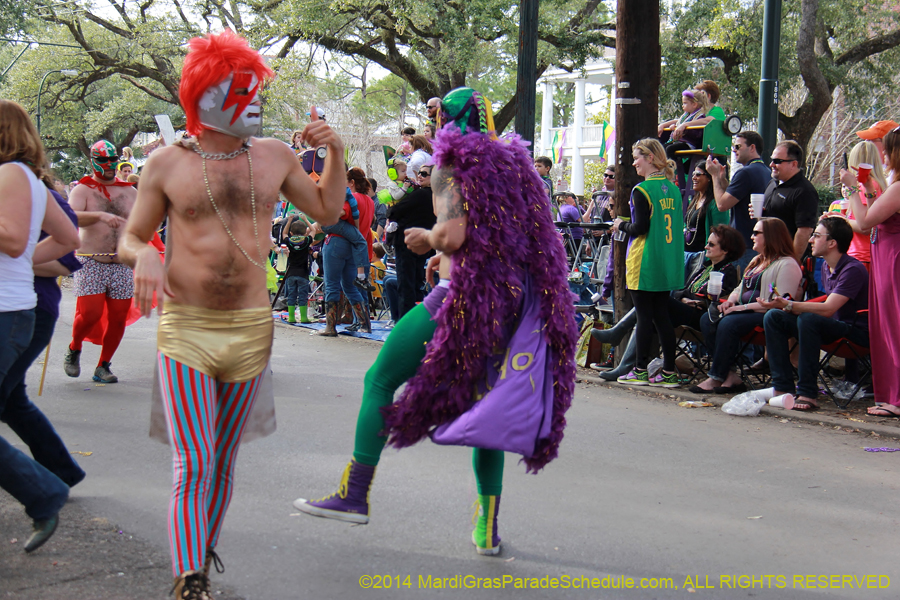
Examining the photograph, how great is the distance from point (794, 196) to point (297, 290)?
672 centimetres

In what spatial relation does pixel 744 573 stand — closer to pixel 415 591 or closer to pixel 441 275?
pixel 415 591

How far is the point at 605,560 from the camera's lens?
3.64 m

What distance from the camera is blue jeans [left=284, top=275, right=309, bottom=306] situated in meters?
11.7

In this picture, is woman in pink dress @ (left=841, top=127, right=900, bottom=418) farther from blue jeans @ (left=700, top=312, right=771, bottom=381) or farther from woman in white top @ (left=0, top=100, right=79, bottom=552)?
woman in white top @ (left=0, top=100, right=79, bottom=552)

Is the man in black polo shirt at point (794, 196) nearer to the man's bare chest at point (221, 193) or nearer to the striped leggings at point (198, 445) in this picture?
the man's bare chest at point (221, 193)

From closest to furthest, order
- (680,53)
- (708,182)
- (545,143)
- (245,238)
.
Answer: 1. (245,238)
2. (708,182)
3. (680,53)
4. (545,143)

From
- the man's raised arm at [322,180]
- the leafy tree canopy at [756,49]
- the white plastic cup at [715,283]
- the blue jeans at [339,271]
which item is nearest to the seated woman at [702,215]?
the white plastic cup at [715,283]

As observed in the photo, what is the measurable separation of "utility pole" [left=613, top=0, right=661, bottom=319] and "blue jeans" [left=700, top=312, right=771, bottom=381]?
131 cm

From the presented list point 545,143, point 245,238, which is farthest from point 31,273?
point 545,143

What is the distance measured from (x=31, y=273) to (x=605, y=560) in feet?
9.06

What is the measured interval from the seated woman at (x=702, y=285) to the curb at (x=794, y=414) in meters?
0.32

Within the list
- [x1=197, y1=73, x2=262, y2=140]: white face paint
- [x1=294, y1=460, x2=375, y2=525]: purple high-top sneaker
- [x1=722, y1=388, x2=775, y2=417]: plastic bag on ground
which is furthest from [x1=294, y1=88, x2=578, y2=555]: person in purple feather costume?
[x1=722, y1=388, x2=775, y2=417]: plastic bag on ground

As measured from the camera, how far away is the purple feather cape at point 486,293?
334 cm

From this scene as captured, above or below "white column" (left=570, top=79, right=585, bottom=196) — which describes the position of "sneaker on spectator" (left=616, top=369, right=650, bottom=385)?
below
